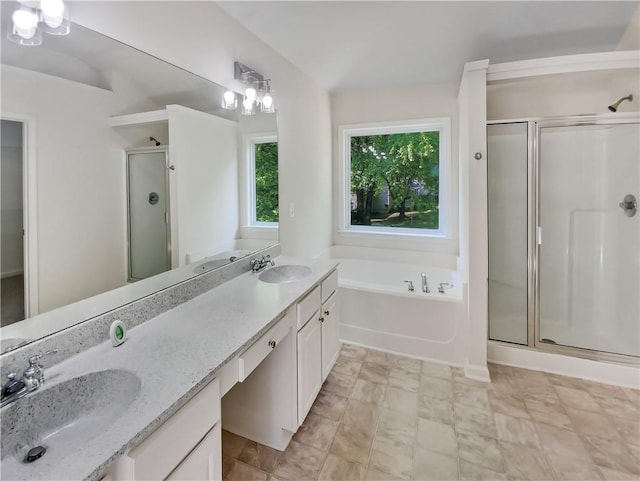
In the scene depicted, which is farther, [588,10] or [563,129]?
[563,129]

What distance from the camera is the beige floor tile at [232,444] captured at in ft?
5.29

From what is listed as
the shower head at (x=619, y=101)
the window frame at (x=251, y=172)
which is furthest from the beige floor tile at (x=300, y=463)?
the shower head at (x=619, y=101)

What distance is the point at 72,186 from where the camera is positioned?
1.08m

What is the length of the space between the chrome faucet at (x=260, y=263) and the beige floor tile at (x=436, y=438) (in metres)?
1.36

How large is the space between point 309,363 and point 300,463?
471 millimetres

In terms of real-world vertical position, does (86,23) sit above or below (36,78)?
above

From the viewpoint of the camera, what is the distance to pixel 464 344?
2.38m

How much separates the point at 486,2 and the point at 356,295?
2.30m

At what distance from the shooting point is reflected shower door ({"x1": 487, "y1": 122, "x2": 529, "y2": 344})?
2.50 meters

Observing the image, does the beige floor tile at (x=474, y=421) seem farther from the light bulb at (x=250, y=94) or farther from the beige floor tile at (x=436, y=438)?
the light bulb at (x=250, y=94)

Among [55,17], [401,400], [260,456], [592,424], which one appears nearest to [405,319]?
[401,400]

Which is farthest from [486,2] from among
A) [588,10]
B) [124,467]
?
[124,467]

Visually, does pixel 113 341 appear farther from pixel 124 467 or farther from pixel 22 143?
pixel 22 143

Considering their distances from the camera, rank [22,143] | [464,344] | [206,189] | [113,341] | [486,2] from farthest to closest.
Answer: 1. [464,344]
2. [486,2]
3. [206,189]
4. [113,341]
5. [22,143]
